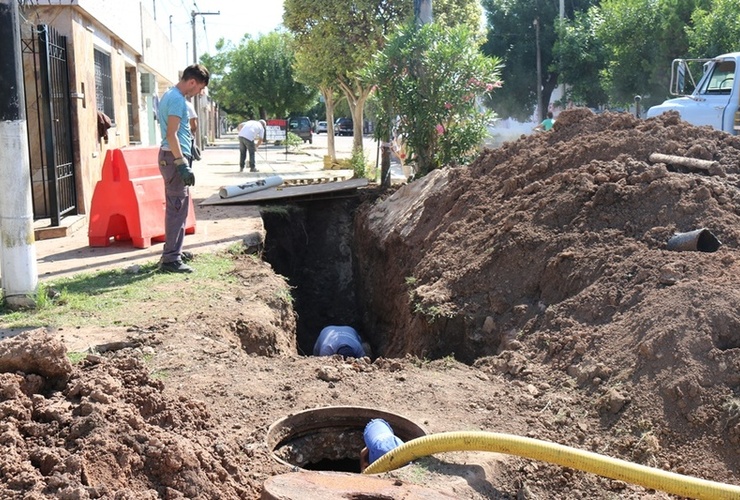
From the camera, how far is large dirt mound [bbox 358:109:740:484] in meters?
4.22

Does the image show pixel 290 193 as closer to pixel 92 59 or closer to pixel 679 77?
pixel 92 59

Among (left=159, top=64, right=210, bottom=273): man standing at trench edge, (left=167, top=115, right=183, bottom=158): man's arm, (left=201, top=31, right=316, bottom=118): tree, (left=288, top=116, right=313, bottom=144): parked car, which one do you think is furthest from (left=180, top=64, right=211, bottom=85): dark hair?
(left=288, top=116, right=313, bottom=144): parked car

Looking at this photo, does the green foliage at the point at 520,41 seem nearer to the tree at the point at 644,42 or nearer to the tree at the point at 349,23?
the tree at the point at 644,42

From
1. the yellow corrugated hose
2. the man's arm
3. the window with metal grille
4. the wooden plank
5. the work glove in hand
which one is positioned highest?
the window with metal grille

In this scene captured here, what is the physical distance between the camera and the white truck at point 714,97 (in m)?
13.6

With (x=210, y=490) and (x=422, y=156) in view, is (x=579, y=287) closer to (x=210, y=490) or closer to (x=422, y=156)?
(x=210, y=490)

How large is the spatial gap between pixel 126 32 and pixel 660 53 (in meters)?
18.0

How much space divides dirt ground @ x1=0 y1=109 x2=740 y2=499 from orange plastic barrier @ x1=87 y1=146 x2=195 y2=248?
148cm

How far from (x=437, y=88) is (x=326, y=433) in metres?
8.30

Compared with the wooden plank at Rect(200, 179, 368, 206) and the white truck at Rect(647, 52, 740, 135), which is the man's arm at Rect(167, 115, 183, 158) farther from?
the white truck at Rect(647, 52, 740, 135)

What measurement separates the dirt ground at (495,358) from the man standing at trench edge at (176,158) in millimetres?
739

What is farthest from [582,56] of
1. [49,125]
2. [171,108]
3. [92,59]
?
[171,108]

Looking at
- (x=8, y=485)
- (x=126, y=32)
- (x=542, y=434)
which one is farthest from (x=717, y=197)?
(x=126, y=32)

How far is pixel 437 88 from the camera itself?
11.7 metres
